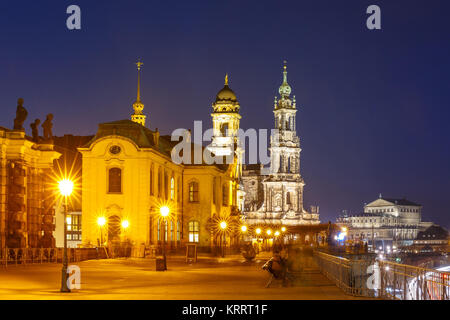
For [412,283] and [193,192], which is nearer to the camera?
[412,283]

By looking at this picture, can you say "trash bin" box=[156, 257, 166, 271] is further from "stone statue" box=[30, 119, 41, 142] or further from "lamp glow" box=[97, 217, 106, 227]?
"lamp glow" box=[97, 217, 106, 227]

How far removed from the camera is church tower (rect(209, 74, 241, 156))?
4491 inches

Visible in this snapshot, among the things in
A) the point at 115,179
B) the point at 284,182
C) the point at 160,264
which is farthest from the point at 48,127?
the point at 284,182

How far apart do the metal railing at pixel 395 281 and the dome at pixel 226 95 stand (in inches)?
3675

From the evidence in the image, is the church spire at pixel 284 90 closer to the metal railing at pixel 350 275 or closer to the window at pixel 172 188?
the window at pixel 172 188

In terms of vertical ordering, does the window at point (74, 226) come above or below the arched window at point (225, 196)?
below

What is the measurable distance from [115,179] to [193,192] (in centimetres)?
1396

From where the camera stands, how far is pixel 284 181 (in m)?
142

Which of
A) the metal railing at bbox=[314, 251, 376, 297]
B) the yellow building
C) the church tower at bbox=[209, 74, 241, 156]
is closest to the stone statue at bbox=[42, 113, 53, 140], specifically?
the yellow building

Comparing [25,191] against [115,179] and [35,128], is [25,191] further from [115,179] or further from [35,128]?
[115,179]

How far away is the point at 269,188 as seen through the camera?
5650 inches

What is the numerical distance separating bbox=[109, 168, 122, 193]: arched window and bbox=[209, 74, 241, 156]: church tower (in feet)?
180

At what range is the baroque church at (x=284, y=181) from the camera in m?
142

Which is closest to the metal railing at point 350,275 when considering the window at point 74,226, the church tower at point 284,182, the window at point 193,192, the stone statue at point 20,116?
the stone statue at point 20,116
